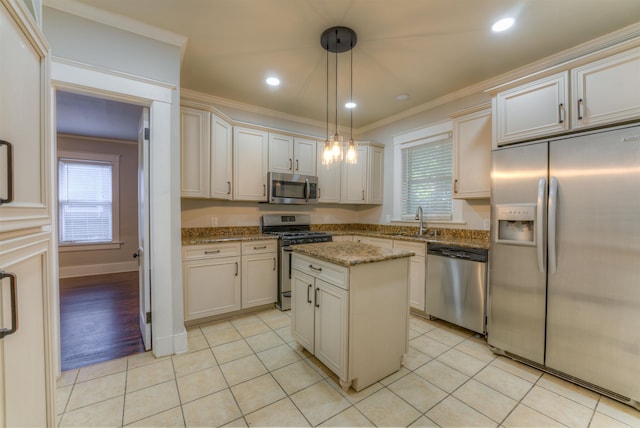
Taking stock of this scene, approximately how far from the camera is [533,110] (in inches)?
86.5

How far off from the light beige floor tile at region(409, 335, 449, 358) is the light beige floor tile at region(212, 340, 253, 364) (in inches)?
61.1

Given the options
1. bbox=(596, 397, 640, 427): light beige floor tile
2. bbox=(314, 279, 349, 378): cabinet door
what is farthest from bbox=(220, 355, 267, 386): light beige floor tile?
bbox=(596, 397, 640, 427): light beige floor tile

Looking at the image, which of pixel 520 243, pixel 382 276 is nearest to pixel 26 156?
pixel 382 276

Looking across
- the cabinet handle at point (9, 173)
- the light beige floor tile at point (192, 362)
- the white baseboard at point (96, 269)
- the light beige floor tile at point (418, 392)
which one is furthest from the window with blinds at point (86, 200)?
the light beige floor tile at point (418, 392)

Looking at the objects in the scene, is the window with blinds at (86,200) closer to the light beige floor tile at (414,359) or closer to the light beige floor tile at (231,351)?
the light beige floor tile at (231,351)

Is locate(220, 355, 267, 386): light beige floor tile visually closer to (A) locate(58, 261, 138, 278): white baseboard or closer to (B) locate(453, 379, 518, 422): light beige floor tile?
(B) locate(453, 379, 518, 422): light beige floor tile

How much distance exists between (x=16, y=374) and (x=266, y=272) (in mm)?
2525

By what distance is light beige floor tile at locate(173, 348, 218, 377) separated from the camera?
6.94 feet

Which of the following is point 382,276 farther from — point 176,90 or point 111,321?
point 111,321

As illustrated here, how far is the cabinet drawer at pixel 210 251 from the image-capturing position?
2.80 meters

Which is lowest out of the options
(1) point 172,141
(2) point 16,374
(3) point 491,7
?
(2) point 16,374

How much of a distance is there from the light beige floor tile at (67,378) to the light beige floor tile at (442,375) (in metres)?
2.62

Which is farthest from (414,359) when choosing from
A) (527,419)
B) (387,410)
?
(527,419)

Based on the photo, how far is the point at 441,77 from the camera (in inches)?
117
